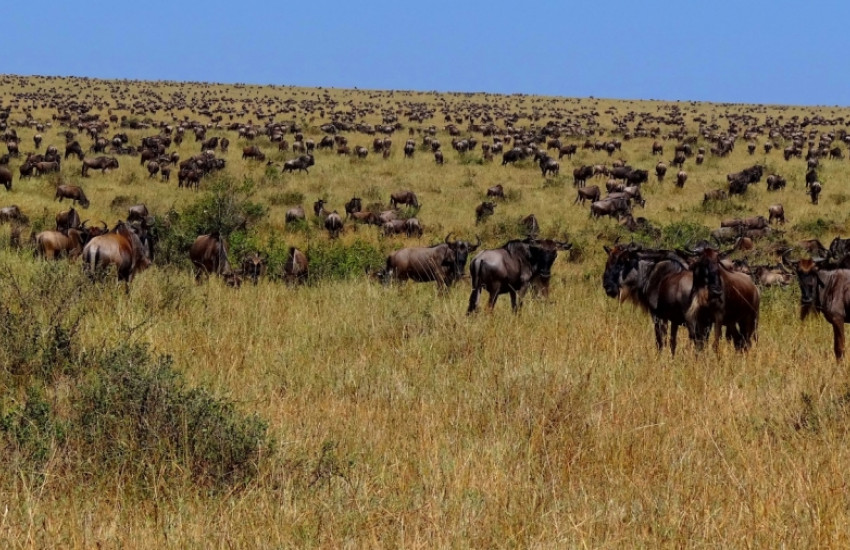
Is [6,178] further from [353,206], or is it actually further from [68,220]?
[353,206]

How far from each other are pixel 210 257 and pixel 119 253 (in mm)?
2827

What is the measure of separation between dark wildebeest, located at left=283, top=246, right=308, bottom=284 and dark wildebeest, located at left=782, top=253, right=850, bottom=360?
7.88 metres

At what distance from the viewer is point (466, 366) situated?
697 centimetres

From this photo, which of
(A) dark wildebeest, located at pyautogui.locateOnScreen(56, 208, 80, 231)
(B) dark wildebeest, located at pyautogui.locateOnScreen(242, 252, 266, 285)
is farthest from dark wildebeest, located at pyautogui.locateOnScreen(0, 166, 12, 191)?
(B) dark wildebeest, located at pyautogui.locateOnScreen(242, 252, 266, 285)

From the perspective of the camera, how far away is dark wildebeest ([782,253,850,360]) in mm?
8516

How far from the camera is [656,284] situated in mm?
8953

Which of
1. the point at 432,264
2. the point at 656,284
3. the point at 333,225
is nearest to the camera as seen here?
the point at 656,284

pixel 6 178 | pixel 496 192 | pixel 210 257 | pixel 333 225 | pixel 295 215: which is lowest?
pixel 210 257

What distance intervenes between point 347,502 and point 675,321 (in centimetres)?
532

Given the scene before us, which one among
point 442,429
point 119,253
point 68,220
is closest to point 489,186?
point 68,220

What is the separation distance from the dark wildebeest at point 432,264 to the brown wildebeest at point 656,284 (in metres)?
3.53

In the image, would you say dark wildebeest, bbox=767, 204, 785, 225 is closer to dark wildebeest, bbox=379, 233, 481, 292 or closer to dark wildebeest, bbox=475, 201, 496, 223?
dark wildebeest, bbox=475, 201, 496, 223

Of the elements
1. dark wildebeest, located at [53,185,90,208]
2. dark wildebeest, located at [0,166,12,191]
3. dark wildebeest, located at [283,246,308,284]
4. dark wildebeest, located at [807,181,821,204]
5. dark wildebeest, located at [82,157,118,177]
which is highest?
dark wildebeest, located at [807,181,821,204]

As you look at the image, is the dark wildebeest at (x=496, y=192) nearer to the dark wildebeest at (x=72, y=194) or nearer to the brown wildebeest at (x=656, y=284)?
the dark wildebeest at (x=72, y=194)
